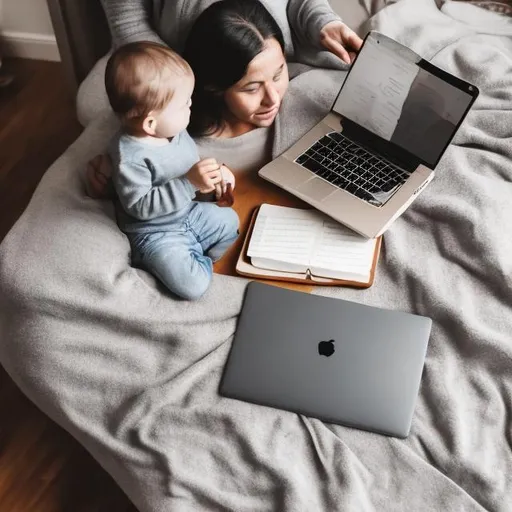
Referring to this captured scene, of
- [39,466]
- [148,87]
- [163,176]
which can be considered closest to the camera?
[148,87]

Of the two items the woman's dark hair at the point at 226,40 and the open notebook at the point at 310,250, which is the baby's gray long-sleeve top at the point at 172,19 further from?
the open notebook at the point at 310,250

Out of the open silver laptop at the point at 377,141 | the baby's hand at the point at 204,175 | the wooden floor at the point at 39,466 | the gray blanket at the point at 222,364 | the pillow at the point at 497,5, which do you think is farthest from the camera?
the pillow at the point at 497,5

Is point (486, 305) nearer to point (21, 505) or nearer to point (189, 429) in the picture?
point (189, 429)

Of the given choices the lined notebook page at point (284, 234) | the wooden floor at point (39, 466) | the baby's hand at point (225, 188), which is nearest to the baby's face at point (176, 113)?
the baby's hand at point (225, 188)

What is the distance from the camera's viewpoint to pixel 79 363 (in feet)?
3.65

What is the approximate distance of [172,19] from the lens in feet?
4.53

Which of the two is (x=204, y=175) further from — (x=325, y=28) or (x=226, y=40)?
(x=325, y=28)

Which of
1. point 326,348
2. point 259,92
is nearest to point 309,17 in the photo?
point 259,92

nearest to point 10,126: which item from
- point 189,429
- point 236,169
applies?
point 236,169

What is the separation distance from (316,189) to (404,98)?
23 centimetres

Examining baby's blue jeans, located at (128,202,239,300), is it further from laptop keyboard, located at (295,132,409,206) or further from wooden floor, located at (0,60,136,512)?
wooden floor, located at (0,60,136,512)

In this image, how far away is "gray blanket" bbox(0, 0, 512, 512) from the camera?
1.01 meters

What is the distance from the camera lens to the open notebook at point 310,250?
1187mm

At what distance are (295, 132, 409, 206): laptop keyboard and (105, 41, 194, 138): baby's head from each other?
326 millimetres
